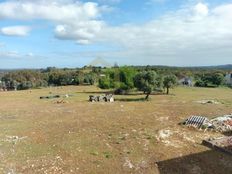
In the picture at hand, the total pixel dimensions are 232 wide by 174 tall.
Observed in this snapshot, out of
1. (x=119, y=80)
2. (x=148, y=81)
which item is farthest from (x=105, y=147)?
(x=119, y=80)

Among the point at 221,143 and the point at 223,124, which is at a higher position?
the point at 223,124

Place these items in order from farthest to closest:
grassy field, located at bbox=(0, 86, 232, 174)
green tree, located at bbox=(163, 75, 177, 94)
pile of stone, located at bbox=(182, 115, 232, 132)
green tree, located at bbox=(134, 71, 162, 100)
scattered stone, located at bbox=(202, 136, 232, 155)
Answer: green tree, located at bbox=(163, 75, 177, 94), green tree, located at bbox=(134, 71, 162, 100), pile of stone, located at bbox=(182, 115, 232, 132), scattered stone, located at bbox=(202, 136, 232, 155), grassy field, located at bbox=(0, 86, 232, 174)

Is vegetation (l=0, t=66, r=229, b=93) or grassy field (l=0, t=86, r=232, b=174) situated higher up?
vegetation (l=0, t=66, r=229, b=93)

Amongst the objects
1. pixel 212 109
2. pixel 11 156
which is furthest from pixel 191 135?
pixel 212 109

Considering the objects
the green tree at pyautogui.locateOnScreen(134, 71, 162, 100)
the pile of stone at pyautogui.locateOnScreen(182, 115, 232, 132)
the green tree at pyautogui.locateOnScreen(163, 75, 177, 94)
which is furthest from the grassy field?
the green tree at pyautogui.locateOnScreen(163, 75, 177, 94)

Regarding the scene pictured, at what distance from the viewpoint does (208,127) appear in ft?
83.9

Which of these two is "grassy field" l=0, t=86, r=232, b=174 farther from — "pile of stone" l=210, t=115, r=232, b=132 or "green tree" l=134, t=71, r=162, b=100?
"green tree" l=134, t=71, r=162, b=100

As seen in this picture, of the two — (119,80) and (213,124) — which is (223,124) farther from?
(119,80)

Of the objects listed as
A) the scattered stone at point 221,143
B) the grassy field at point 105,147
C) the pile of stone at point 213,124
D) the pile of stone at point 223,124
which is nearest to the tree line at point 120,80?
the grassy field at point 105,147

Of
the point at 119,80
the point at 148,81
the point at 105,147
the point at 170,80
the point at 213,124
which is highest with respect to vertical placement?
the point at 148,81

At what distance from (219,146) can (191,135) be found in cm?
386

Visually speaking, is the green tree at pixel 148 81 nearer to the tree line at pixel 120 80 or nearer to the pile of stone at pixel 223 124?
the tree line at pixel 120 80

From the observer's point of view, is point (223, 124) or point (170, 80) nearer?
point (223, 124)

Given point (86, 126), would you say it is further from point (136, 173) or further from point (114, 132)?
point (136, 173)
